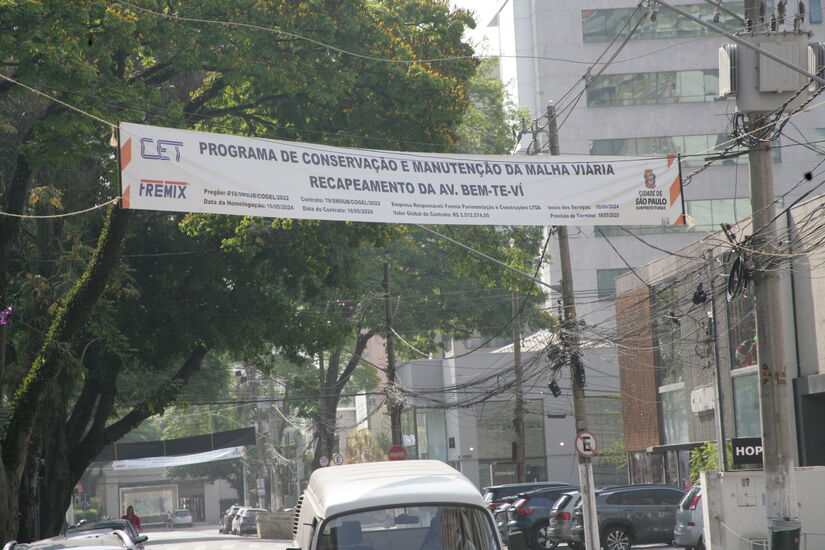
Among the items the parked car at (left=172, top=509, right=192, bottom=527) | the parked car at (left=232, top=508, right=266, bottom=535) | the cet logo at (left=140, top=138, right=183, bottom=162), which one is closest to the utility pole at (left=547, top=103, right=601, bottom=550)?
the cet logo at (left=140, top=138, right=183, bottom=162)

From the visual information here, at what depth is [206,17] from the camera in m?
21.5

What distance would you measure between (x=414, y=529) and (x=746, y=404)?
75.5 ft

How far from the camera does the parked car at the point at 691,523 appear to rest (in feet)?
77.6

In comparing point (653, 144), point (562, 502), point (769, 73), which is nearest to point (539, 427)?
point (653, 144)

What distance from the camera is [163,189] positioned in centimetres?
1546

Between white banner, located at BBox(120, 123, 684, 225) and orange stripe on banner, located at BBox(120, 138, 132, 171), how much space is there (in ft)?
0.04

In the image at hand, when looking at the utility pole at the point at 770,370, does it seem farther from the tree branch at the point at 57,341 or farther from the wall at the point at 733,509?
the tree branch at the point at 57,341

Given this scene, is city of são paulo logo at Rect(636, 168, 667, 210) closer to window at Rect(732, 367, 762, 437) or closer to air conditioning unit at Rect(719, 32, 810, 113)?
air conditioning unit at Rect(719, 32, 810, 113)

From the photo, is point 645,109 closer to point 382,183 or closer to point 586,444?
point 586,444

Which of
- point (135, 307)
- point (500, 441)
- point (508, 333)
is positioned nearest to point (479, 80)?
point (508, 333)

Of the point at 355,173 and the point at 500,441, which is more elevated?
the point at 355,173

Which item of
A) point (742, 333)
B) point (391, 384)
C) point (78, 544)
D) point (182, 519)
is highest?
point (742, 333)

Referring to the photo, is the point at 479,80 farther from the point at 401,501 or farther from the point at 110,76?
the point at 401,501

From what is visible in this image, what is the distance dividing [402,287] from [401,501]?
3813 centimetres
